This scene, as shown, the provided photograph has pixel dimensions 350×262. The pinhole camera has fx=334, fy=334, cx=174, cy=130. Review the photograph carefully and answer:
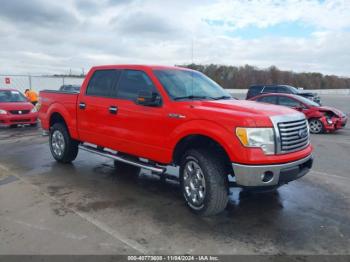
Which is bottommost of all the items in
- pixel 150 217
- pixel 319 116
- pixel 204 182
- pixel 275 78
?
pixel 150 217

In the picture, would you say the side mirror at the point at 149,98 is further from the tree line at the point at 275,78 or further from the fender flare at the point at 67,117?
the tree line at the point at 275,78

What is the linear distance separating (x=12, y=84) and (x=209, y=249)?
2810 cm

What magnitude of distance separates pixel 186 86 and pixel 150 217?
81.6 inches

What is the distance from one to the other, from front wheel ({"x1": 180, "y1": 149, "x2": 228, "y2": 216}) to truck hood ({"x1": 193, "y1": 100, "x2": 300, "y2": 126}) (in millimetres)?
550

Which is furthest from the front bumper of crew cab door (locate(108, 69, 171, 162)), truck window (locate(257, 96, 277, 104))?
truck window (locate(257, 96, 277, 104))

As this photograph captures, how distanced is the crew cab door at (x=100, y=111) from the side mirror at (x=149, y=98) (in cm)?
85

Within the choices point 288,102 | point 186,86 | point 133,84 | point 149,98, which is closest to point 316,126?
point 288,102

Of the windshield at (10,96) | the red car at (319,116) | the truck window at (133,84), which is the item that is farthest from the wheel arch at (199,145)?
the windshield at (10,96)

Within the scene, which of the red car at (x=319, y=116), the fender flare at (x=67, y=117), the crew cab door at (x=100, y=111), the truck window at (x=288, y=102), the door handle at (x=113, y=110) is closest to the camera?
the door handle at (x=113, y=110)

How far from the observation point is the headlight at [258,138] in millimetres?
3902

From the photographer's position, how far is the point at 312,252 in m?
3.52

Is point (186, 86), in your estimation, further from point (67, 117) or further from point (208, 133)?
point (67, 117)

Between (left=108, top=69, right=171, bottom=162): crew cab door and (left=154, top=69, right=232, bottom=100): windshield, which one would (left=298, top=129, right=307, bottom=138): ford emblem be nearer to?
(left=154, top=69, right=232, bottom=100): windshield

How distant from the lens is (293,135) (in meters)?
4.25
